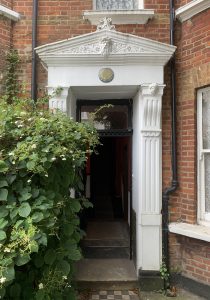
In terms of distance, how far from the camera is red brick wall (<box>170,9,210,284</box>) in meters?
4.28

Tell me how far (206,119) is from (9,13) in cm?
352

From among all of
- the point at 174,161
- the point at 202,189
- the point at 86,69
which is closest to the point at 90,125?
the point at 86,69

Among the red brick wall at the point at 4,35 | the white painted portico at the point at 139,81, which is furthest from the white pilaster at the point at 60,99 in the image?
the red brick wall at the point at 4,35

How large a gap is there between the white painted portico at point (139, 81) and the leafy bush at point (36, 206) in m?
1.56

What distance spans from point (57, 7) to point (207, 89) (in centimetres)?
275

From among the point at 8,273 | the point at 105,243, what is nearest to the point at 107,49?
the point at 8,273

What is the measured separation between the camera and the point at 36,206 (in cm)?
252

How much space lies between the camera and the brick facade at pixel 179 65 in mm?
4334

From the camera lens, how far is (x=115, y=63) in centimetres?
449

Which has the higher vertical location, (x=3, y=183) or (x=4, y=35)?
(x=4, y=35)

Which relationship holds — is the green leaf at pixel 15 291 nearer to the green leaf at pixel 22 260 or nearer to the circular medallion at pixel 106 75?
the green leaf at pixel 22 260

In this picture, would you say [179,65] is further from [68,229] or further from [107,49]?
[68,229]

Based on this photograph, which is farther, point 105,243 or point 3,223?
point 105,243

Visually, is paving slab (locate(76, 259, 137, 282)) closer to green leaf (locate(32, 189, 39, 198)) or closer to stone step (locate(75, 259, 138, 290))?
stone step (locate(75, 259, 138, 290))
